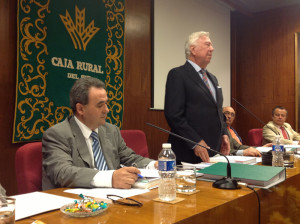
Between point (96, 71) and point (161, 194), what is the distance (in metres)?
2.30

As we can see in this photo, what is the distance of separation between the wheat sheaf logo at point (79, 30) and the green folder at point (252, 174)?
202cm

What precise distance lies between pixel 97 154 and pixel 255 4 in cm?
458

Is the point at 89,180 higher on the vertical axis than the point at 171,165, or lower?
lower

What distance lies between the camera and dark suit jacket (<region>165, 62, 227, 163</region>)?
7.49 ft

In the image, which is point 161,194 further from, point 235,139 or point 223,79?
point 223,79

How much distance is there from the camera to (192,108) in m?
2.31

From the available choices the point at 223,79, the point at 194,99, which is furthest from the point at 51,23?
the point at 223,79

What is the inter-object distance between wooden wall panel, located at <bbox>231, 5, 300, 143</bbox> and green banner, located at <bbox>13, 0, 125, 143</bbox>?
2.96 meters

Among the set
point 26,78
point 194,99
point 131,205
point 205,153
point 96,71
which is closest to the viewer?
point 131,205

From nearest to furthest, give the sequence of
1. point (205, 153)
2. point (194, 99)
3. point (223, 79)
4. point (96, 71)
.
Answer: point (205, 153), point (194, 99), point (96, 71), point (223, 79)

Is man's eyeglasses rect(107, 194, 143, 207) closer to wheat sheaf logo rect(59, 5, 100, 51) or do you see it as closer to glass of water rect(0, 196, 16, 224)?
glass of water rect(0, 196, 16, 224)

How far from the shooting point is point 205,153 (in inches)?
78.7

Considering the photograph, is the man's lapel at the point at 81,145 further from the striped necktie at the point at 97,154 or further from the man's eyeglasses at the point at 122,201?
the man's eyeglasses at the point at 122,201

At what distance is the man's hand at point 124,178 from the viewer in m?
1.33
